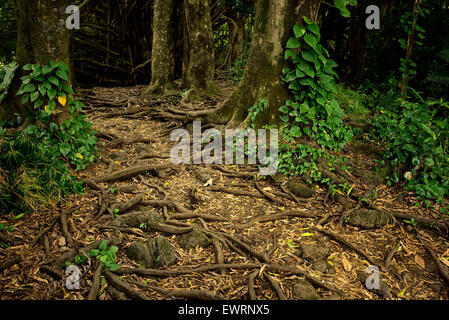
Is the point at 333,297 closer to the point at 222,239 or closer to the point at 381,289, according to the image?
the point at 381,289

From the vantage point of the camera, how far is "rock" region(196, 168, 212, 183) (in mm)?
3730

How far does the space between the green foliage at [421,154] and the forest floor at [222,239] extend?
22cm

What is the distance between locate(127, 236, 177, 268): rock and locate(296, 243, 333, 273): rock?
45.7 inches

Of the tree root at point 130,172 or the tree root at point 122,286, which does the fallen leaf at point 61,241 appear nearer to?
the tree root at point 122,286

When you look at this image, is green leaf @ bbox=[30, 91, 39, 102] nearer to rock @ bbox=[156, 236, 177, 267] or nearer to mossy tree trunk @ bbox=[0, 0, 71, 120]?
mossy tree trunk @ bbox=[0, 0, 71, 120]

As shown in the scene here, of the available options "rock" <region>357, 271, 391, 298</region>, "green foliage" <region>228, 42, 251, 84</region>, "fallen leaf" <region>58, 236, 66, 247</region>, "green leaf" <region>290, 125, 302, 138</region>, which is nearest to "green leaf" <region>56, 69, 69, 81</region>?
"fallen leaf" <region>58, 236, 66, 247</region>

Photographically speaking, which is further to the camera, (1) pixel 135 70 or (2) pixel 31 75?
(1) pixel 135 70

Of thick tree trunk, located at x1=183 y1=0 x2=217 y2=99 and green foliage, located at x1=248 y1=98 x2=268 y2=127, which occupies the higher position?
thick tree trunk, located at x1=183 y1=0 x2=217 y2=99

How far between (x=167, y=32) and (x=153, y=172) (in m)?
4.75

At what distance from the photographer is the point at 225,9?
10.1m

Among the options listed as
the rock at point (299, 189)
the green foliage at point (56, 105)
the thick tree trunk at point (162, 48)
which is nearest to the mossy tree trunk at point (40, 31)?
the green foliage at point (56, 105)

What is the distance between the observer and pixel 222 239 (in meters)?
2.78
